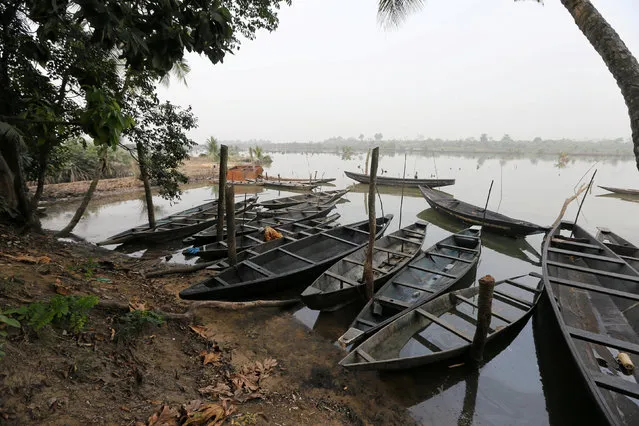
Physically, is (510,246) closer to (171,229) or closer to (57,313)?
(171,229)

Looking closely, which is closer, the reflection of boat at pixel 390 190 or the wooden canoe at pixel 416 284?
the wooden canoe at pixel 416 284

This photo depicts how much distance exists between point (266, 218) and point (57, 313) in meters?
9.69

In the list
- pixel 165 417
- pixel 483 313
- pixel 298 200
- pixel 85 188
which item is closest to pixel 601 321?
pixel 483 313

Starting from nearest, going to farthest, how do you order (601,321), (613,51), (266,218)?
(613,51)
(601,321)
(266,218)

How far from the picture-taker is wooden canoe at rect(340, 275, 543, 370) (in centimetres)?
420

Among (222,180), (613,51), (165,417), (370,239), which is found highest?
(613,51)

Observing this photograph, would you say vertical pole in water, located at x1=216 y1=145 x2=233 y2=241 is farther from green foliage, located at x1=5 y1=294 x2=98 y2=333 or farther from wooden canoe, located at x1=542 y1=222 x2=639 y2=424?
wooden canoe, located at x1=542 y1=222 x2=639 y2=424

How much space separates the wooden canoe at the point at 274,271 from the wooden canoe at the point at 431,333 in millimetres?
2656

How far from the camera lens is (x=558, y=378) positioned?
16.7 ft

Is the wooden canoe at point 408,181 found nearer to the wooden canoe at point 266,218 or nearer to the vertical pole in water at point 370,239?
the wooden canoe at point 266,218

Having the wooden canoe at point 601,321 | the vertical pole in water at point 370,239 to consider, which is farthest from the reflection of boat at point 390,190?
the vertical pole in water at point 370,239

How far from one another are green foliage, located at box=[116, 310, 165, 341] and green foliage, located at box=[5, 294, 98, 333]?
43cm

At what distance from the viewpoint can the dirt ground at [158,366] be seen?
2.56 metres

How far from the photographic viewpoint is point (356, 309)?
6652 mm
